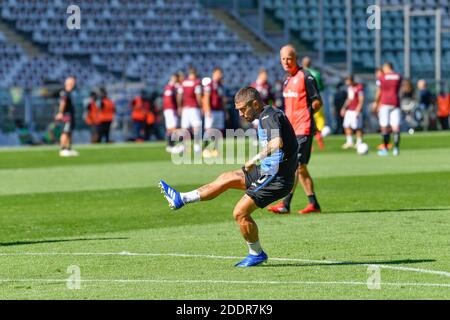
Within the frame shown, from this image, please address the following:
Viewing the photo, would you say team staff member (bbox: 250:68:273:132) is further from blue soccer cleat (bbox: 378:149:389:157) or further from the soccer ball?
blue soccer cleat (bbox: 378:149:389:157)

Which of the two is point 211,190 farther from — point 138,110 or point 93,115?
point 138,110

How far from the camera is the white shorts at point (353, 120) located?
36.8 meters

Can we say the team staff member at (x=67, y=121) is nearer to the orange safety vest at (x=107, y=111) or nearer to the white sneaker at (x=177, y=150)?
the white sneaker at (x=177, y=150)

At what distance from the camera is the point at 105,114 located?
144ft

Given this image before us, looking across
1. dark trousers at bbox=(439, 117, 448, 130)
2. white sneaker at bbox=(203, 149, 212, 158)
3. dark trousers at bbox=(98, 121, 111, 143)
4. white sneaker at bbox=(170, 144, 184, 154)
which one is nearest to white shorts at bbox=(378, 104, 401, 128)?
white sneaker at bbox=(203, 149, 212, 158)

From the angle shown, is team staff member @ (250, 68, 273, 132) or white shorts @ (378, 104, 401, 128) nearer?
white shorts @ (378, 104, 401, 128)

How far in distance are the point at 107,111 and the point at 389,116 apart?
1377 centimetres

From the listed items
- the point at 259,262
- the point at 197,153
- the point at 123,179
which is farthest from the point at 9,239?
the point at 197,153

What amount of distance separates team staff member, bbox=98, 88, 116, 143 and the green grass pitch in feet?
55.2

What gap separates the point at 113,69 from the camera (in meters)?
50.5

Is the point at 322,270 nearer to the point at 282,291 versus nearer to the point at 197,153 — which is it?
the point at 282,291

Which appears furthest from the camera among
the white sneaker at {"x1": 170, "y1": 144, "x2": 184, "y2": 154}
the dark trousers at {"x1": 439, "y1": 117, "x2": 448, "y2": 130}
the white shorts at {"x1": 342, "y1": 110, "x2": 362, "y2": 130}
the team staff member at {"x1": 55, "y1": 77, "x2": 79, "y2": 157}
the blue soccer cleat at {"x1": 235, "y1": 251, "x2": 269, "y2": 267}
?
the dark trousers at {"x1": 439, "y1": 117, "x2": 448, "y2": 130}

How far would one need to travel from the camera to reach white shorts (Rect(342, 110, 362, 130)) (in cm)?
3676
